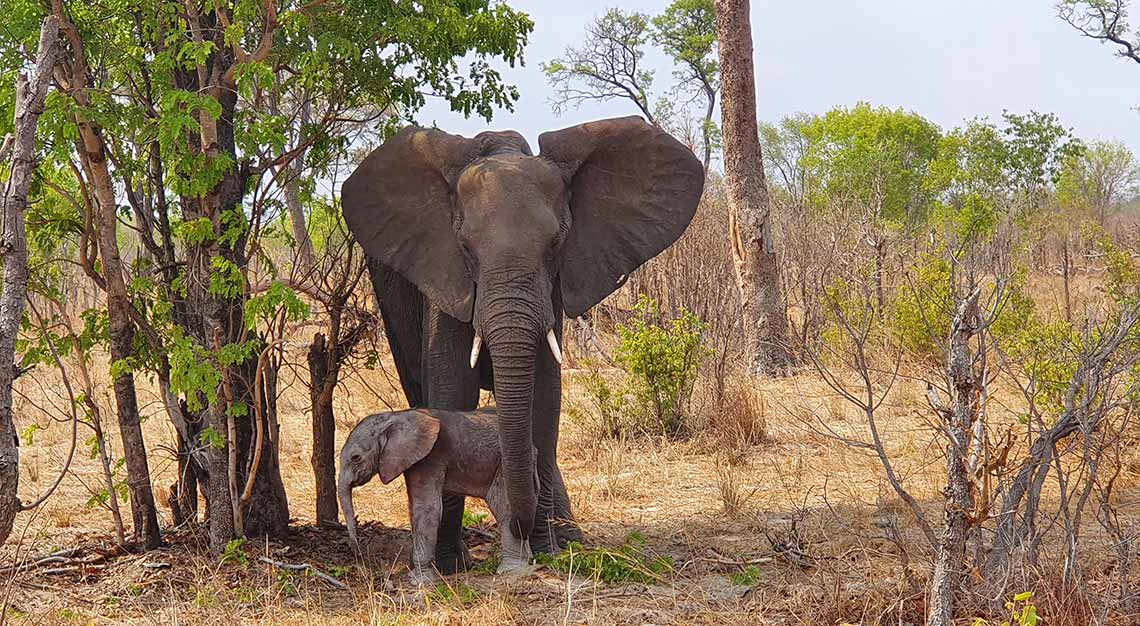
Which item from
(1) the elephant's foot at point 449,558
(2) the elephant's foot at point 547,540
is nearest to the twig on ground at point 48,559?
(1) the elephant's foot at point 449,558

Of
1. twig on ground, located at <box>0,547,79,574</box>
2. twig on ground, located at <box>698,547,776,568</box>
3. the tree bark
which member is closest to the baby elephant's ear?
the tree bark

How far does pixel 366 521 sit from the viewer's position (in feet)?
26.6

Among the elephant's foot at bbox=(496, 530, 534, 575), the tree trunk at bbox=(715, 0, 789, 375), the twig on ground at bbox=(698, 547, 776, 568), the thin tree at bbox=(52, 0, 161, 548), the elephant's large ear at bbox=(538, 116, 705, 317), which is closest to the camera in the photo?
the thin tree at bbox=(52, 0, 161, 548)

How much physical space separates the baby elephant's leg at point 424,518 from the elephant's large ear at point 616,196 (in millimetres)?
1280

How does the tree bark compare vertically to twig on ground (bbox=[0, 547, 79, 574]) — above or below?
above

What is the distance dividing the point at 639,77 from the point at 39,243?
3691 centimetres

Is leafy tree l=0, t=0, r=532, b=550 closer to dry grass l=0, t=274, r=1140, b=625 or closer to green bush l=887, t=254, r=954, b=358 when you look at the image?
dry grass l=0, t=274, r=1140, b=625

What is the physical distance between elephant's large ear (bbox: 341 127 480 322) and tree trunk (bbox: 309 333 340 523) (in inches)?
32.0

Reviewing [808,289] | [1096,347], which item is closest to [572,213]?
[1096,347]

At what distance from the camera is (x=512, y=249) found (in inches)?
245

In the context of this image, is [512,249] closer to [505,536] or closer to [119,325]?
[505,536]

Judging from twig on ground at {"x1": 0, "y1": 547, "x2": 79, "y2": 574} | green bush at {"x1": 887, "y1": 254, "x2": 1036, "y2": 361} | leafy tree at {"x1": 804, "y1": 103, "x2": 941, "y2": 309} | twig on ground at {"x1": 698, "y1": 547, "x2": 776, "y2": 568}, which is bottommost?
twig on ground at {"x1": 698, "y1": 547, "x2": 776, "y2": 568}

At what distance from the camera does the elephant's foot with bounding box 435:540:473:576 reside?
6.75 metres

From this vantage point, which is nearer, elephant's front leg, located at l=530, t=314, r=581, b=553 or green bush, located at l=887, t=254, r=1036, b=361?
elephant's front leg, located at l=530, t=314, r=581, b=553
